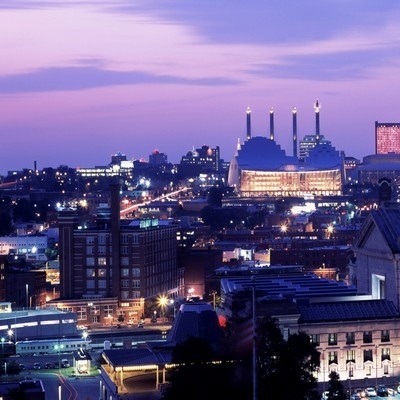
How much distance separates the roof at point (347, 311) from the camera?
42.4m

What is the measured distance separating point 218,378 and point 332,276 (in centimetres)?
4542

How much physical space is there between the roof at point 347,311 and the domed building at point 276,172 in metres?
138

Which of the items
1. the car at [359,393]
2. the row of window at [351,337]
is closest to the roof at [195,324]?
the row of window at [351,337]

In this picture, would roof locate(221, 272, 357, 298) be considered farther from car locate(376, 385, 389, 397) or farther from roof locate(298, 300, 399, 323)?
car locate(376, 385, 389, 397)

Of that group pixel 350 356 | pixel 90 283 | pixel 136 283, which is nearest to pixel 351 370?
pixel 350 356

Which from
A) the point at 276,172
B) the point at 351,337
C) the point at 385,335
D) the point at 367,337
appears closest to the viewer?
the point at 351,337

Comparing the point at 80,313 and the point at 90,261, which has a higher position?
the point at 90,261

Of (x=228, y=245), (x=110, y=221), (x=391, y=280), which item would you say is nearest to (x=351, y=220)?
(x=228, y=245)

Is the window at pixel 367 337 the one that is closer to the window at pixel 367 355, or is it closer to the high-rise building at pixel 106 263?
the window at pixel 367 355

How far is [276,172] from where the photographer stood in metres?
187

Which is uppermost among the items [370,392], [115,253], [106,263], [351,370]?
[115,253]

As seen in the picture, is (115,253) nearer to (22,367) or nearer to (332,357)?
(22,367)

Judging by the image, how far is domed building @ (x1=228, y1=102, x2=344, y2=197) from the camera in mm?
184675

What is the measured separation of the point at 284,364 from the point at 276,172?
15338 cm
